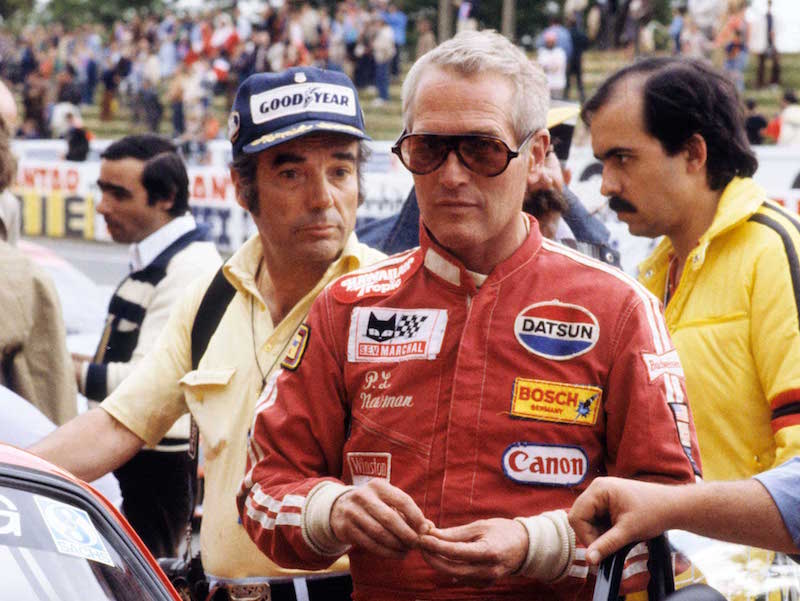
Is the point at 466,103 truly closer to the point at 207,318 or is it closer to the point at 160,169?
the point at 207,318

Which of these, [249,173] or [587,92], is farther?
[587,92]

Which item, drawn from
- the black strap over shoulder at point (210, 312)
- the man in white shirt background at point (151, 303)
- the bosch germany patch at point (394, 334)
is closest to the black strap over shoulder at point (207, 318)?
the black strap over shoulder at point (210, 312)

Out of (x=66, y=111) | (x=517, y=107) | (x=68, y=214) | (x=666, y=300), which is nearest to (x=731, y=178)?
(x=666, y=300)

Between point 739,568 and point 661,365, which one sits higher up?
point 661,365

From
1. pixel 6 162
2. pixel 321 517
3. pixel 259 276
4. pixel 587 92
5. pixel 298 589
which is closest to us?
pixel 321 517

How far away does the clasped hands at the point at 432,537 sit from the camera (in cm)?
180

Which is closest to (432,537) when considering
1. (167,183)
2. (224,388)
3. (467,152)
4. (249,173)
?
(467,152)

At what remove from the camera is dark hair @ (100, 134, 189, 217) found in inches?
200

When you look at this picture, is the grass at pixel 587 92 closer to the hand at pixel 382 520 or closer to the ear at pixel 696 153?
the ear at pixel 696 153

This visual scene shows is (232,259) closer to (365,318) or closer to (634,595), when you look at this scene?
(365,318)

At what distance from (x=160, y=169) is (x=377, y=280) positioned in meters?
3.10

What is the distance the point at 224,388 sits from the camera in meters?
2.76

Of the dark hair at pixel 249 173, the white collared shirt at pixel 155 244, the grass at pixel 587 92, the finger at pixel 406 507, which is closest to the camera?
the finger at pixel 406 507

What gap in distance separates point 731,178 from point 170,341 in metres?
1.36
